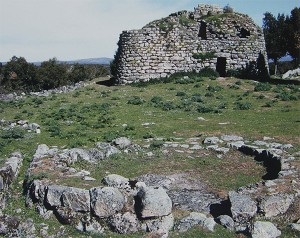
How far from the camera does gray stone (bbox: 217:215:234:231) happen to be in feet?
28.5

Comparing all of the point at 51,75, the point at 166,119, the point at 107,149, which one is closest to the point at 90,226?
the point at 107,149

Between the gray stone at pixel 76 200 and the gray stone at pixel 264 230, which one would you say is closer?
the gray stone at pixel 264 230

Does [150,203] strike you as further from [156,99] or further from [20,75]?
[20,75]

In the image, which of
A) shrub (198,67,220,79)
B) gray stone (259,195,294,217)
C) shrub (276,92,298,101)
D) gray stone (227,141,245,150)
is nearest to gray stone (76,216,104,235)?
gray stone (259,195,294,217)

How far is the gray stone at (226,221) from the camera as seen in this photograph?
8.70 m

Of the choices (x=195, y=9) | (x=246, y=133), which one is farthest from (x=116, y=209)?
(x=195, y=9)

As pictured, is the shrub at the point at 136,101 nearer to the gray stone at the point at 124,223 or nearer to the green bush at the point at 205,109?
the green bush at the point at 205,109

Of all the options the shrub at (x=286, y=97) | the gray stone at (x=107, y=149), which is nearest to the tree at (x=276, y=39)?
the shrub at (x=286, y=97)

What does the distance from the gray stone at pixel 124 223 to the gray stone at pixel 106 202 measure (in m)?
0.16

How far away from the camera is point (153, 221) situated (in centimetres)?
889

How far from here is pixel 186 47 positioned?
3031 centimetres

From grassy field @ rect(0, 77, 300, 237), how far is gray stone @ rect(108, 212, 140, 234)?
0.97 metres

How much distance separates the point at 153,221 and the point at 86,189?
196 centimetres

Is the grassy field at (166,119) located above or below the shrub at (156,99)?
below
